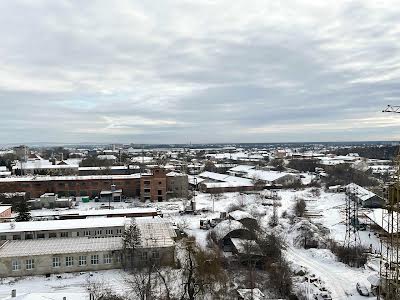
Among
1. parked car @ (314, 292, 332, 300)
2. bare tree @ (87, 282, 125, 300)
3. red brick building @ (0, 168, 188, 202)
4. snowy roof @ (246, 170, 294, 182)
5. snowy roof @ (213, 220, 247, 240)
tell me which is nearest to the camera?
bare tree @ (87, 282, 125, 300)

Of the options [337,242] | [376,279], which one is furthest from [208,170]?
[376,279]

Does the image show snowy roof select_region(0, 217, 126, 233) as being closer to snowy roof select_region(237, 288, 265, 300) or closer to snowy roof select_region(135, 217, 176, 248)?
snowy roof select_region(135, 217, 176, 248)

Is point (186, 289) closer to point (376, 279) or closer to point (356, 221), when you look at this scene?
point (376, 279)

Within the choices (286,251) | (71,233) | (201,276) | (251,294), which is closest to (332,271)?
(286,251)

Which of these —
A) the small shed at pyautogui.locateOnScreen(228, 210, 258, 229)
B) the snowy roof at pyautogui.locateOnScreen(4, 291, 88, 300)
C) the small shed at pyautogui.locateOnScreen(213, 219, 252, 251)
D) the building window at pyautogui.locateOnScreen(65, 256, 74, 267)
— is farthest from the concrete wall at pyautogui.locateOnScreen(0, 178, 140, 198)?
the snowy roof at pyautogui.locateOnScreen(4, 291, 88, 300)

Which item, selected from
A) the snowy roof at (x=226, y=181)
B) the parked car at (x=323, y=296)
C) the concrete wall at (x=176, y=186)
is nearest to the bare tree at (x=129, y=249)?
the parked car at (x=323, y=296)

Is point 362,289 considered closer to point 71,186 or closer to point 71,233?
point 71,233
